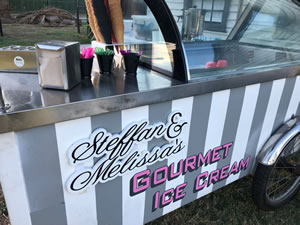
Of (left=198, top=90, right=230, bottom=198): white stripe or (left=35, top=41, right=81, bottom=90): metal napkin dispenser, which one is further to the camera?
(left=198, top=90, right=230, bottom=198): white stripe

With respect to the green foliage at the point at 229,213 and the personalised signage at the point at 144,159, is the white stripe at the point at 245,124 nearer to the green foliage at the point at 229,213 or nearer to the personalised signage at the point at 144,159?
the personalised signage at the point at 144,159

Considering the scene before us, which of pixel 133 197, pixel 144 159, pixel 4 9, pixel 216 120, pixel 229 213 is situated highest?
pixel 4 9

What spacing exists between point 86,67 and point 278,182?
1770mm

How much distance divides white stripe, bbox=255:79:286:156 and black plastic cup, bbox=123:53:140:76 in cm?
89

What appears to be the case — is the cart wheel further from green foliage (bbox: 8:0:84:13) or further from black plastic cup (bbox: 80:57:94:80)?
green foliage (bbox: 8:0:84:13)

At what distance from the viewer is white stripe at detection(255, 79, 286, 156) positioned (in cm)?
155

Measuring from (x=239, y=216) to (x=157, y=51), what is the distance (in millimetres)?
1323

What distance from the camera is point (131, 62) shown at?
1232mm

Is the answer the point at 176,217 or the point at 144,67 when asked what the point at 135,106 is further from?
the point at 176,217

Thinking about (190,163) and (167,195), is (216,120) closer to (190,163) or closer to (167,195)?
(190,163)

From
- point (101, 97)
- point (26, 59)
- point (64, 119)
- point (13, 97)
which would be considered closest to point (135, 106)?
point (101, 97)

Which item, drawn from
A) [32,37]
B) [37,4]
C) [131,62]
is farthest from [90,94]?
[37,4]

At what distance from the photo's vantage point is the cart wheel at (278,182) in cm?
165

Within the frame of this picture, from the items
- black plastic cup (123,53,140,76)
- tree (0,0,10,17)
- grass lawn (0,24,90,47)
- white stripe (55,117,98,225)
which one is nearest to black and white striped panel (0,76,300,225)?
white stripe (55,117,98,225)
